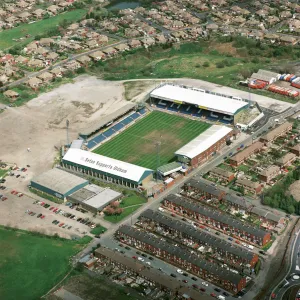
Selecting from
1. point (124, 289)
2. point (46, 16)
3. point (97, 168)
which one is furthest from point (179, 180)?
point (46, 16)

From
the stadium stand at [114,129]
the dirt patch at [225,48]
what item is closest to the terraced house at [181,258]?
the stadium stand at [114,129]

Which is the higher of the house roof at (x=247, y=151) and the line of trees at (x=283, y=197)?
the line of trees at (x=283, y=197)

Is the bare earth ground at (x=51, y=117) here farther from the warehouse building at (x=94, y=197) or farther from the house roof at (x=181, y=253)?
the house roof at (x=181, y=253)

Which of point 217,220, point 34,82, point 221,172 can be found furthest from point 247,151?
point 34,82

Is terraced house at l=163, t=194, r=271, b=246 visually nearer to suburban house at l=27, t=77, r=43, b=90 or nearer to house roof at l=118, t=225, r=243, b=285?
house roof at l=118, t=225, r=243, b=285

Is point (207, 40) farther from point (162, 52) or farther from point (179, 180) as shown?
point (179, 180)
